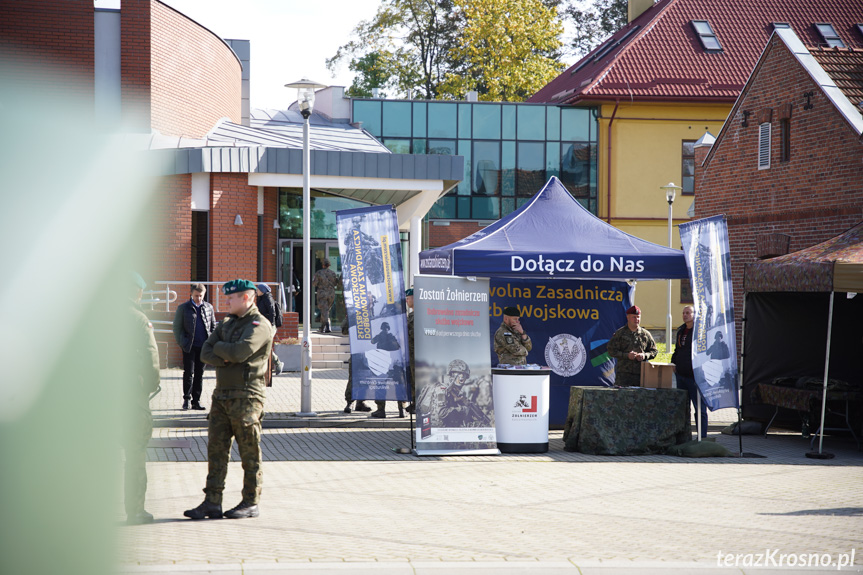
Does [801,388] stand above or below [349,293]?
below

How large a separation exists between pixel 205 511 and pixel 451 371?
4291 mm

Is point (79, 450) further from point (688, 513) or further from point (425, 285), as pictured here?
point (425, 285)

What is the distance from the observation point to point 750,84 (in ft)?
67.3

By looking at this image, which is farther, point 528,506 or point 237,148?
point 237,148

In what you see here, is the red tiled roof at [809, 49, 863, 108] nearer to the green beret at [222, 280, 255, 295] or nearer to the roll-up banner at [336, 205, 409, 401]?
the roll-up banner at [336, 205, 409, 401]

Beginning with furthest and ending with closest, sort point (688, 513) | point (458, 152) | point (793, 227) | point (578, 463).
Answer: point (458, 152)
point (793, 227)
point (578, 463)
point (688, 513)

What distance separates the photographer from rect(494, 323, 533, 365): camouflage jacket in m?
11.7

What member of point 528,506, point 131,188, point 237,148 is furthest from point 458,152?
point 131,188

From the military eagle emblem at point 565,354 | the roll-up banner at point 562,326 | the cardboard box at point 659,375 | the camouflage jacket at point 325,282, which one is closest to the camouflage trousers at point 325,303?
the camouflage jacket at point 325,282

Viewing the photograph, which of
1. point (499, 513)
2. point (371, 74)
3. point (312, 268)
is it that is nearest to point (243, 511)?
point (499, 513)

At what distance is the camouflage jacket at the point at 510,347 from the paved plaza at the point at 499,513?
1.23 meters

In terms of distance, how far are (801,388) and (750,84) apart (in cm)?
1001

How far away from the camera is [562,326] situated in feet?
43.2

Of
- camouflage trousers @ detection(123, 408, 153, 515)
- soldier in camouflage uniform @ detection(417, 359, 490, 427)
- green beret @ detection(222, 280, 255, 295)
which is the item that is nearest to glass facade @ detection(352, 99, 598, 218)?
soldier in camouflage uniform @ detection(417, 359, 490, 427)
